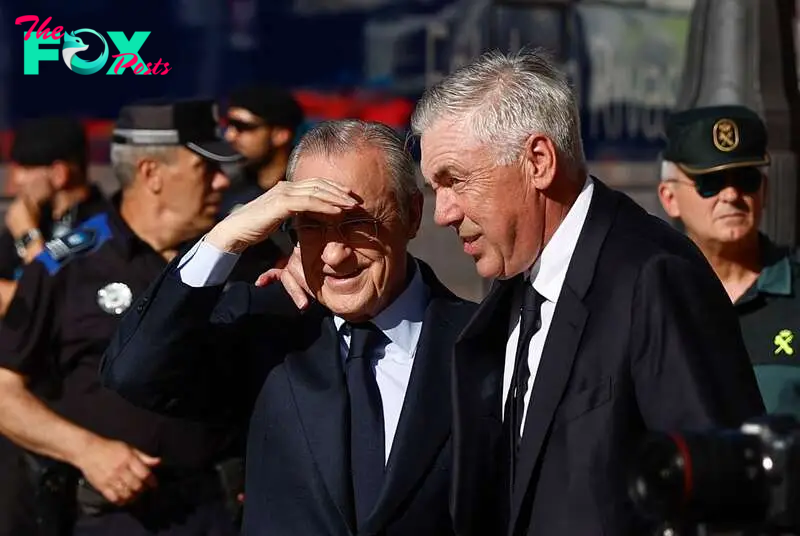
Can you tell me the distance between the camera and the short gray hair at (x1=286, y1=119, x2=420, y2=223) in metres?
3.70

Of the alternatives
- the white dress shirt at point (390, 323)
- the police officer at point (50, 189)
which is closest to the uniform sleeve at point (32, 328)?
the white dress shirt at point (390, 323)

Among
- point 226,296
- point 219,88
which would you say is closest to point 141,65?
point 219,88

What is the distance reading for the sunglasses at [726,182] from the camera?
5.23 meters

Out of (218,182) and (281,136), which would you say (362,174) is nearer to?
(218,182)

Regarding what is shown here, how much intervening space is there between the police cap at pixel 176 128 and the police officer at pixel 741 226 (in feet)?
5.13

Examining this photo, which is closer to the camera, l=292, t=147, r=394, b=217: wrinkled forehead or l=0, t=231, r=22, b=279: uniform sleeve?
l=292, t=147, r=394, b=217: wrinkled forehead

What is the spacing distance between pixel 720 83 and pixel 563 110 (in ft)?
16.1

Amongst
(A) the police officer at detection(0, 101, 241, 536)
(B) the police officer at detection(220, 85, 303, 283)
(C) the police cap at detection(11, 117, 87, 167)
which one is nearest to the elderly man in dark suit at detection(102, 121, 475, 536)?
(A) the police officer at detection(0, 101, 241, 536)

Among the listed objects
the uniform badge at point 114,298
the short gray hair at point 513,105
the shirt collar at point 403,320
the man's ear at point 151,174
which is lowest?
the uniform badge at point 114,298

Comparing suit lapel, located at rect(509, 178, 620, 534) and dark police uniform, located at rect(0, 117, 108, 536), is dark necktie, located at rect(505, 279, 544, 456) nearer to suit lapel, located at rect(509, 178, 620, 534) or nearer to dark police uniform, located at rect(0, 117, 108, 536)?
suit lapel, located at rect(509, 178, 620, 534)

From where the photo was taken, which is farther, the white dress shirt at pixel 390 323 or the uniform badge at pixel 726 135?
the uniform badge at pixel 726 135

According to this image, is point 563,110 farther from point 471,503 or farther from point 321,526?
point 321,526

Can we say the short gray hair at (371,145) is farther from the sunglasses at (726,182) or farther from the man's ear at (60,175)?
the man's ear at (60,175)

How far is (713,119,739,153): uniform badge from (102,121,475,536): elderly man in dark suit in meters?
1.72
